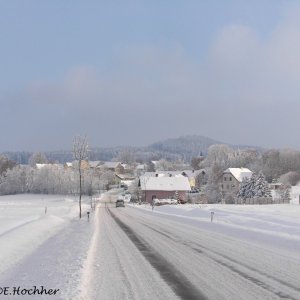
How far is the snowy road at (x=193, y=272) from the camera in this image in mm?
10117

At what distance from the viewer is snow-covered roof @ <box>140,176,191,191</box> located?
395ft

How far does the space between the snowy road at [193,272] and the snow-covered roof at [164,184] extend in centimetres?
10037

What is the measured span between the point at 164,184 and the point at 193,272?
359 feet

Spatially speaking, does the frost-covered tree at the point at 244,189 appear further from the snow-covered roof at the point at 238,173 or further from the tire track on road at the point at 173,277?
the tire track on road at the point at 173,277

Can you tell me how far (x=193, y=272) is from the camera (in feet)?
42.1

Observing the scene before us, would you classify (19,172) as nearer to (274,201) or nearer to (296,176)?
(296,176)

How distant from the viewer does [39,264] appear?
14602 millimetres

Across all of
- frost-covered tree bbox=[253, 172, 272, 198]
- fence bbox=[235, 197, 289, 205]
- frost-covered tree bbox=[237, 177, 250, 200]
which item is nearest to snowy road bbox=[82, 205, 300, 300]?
fence bbox=[235, 197, 289, 205]

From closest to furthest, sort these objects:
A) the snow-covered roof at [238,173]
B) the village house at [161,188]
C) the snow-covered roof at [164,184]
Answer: the village house at [161,188], the snow-covered roof at [164,184], the snow-covered roof at [238,173]

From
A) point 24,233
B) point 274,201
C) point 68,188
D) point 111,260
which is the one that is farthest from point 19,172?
point 111,260

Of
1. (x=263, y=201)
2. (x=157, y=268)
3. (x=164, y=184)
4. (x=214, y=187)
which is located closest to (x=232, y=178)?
(x=214, y=187)

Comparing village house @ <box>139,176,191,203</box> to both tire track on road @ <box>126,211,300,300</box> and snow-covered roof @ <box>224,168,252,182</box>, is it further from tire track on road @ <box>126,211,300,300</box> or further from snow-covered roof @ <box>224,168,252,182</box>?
tire track on road @ <box>126,211,300,300</box>


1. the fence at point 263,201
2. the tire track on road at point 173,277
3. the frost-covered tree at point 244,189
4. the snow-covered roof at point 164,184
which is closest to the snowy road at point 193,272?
the tire track on road at point 173,277

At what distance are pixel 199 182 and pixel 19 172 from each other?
201 ft
